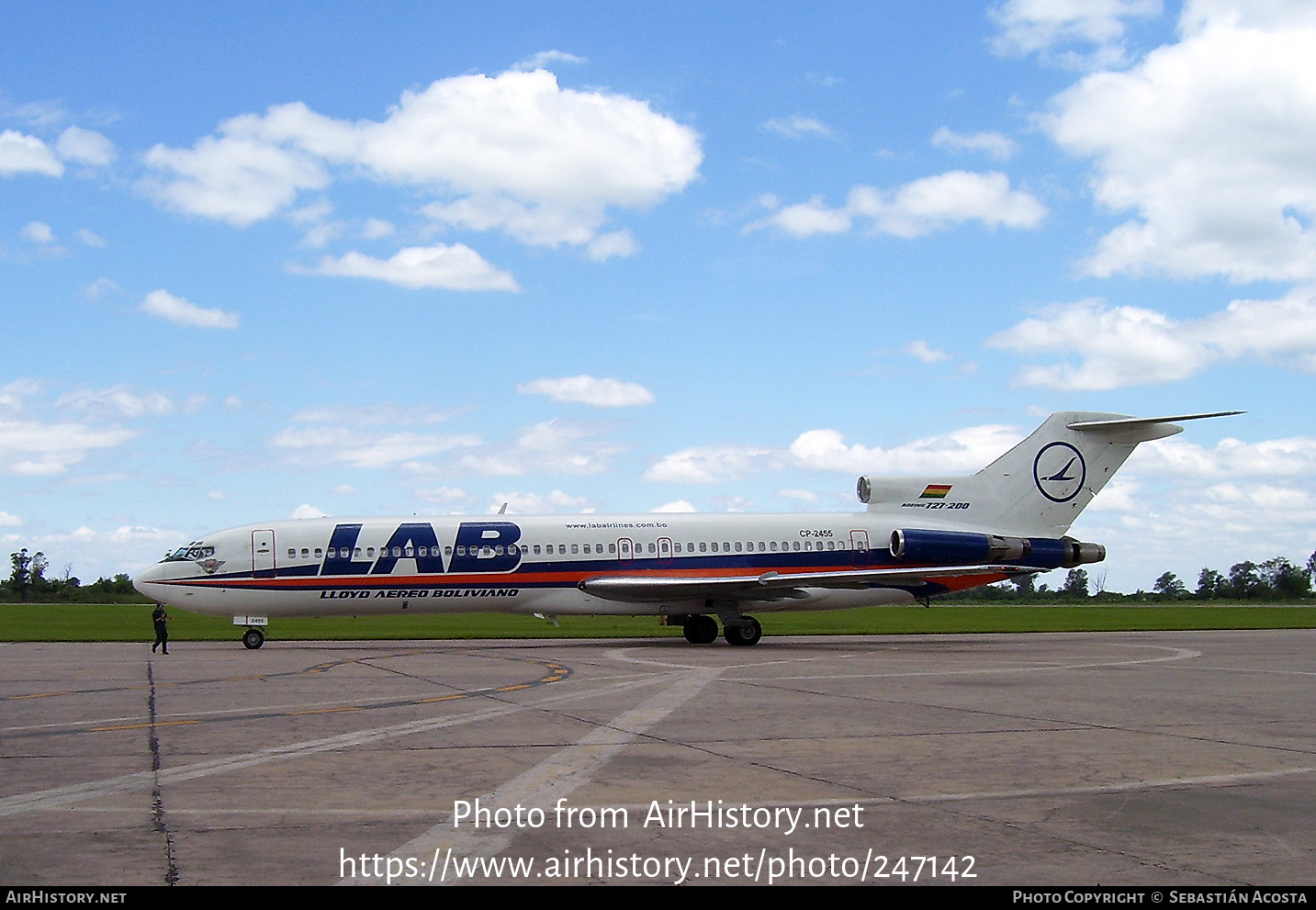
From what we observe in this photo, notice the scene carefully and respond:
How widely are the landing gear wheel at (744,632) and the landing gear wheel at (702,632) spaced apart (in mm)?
1674

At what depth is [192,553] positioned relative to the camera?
2958cm

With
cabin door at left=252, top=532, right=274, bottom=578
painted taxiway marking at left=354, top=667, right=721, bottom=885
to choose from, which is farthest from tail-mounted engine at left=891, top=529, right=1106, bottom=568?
Answer: cabin door at left=252, top=532, right=274, bottom=578

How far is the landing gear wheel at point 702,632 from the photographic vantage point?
32656 millimetres

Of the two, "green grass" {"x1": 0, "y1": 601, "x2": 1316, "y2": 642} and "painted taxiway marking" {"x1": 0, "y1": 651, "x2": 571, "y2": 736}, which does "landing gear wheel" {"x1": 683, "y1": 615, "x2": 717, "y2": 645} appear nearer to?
"green grass" {"x1": 0, "y1": 601, "x2": 1316, "y2": 642}

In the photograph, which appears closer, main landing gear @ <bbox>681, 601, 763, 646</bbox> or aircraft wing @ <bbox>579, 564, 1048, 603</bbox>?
aircraft wing @ <bbox>579, 564, 1048, 603</bbox>

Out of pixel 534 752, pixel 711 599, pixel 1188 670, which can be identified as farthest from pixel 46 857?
pixel 711 599

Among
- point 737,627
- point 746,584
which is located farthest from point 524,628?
point 746,584

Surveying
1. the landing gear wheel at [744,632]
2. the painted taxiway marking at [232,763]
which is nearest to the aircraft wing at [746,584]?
the landing gear wheel at [744,632]

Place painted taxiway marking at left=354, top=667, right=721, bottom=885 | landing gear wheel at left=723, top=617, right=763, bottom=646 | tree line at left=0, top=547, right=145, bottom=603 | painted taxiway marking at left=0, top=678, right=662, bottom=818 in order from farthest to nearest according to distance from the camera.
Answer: tree line at left=0, top=547, right=145, bottom=603
landing gear wheel at left=723, top=617, right=763, bottom=646
painted taxiway marking at left=0, top=678, right=662, bottom=818
painted taxiway marking at left=354, top=667, right=721, bottom=885

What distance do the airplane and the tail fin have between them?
4cm

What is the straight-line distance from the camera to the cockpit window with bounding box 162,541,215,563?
96.7 ft

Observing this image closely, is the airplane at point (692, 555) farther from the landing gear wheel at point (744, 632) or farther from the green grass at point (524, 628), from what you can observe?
the green grass at point (524, 628)
